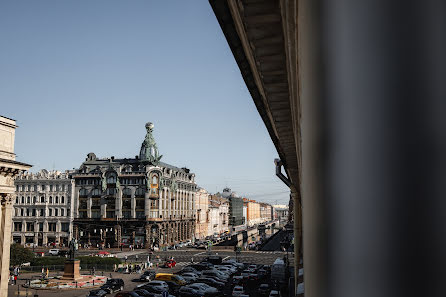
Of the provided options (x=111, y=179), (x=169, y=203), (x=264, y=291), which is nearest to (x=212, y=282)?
(x=264, y=291)

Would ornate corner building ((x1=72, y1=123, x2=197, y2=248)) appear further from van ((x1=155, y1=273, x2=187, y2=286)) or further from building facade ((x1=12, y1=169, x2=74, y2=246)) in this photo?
van ((x1=155, y1=273, x2=187, y2=286))

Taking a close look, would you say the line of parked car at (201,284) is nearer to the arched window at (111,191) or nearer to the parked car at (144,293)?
the parked car at (144,293)

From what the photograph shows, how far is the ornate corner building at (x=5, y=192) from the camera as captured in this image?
2692 cm

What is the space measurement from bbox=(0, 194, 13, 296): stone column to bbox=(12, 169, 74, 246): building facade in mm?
52440

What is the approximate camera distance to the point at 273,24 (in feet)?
16.6

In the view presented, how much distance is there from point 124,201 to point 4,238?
162 feet

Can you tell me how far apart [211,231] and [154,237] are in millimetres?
42954

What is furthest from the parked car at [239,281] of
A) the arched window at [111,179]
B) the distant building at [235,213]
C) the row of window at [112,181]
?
the distant building at [235,213]

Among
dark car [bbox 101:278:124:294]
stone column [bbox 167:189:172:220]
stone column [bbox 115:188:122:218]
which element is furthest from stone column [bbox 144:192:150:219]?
dark car [bbox 101:278:124:294]

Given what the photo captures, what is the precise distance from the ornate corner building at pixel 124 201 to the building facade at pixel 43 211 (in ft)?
7.67

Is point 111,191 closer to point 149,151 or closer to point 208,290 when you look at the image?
point 149,151

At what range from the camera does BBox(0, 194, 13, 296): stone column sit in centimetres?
2688

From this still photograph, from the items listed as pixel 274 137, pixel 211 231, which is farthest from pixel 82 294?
pixel 211 231

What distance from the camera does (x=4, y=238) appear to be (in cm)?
2727
